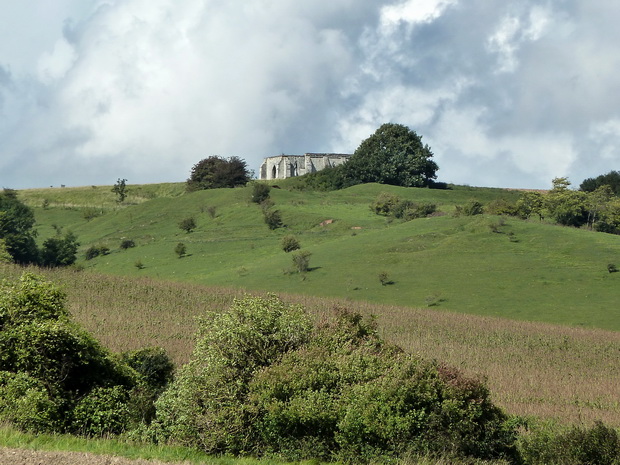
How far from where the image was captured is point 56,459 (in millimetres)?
12734

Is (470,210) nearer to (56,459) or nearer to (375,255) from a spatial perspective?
(375,255)

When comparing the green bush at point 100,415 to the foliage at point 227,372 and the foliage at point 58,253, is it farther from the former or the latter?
the foliage at point 58,253

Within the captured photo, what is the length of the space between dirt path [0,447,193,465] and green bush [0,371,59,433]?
296 cm

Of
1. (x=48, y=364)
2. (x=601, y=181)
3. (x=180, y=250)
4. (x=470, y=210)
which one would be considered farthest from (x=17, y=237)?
(x=601, y=181)

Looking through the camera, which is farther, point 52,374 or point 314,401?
point 52,374

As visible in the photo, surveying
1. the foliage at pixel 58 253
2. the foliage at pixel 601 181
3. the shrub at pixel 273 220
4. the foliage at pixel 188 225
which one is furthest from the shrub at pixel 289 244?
the foliage at pixel 601 181

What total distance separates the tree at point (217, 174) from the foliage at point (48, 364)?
10451 cm

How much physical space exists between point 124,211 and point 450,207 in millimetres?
45397

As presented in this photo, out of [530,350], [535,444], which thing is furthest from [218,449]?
[530,350]

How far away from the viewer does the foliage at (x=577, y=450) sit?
16.3m

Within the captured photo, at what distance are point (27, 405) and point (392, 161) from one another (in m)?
115

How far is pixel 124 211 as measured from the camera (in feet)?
359

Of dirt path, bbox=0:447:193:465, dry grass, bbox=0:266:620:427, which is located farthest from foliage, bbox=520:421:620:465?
dirt path, bbox=0:447:193:465

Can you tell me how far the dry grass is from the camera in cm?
2778
